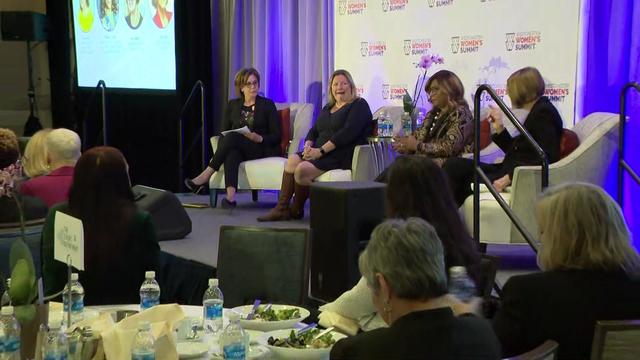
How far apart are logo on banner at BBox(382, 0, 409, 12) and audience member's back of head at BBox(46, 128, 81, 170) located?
3.34 meters

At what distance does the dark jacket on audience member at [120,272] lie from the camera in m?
2.79

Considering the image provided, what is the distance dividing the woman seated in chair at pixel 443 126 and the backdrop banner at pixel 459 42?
1.84ft

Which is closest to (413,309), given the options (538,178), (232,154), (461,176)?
(538,178)

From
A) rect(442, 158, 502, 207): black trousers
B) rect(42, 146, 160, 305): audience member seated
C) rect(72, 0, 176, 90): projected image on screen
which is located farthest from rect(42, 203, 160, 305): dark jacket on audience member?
rect(72, 0, 176, 90): projected image on screen

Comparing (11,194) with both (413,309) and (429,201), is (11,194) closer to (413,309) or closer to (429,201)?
(429,201)

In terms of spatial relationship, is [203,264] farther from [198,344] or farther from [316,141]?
[198,344]

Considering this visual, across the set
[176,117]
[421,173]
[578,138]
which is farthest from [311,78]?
[421,173]

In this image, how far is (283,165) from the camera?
665cm

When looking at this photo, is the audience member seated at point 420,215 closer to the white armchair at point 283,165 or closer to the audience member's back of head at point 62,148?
the audience member's back of head at point 62,148

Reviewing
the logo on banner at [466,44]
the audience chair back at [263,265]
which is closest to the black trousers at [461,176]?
the logo on banner at [466,44]

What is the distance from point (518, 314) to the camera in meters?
2.14

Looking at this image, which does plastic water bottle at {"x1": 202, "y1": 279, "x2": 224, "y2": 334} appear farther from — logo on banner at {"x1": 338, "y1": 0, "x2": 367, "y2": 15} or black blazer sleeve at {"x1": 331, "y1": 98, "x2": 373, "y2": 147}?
logo on banner at {"x1": 338, "y1": 0, "x2": 367, "y2": 15}

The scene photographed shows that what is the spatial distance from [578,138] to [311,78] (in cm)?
295

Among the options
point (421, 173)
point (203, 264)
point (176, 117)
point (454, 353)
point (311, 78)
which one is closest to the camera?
point (454, 353)
